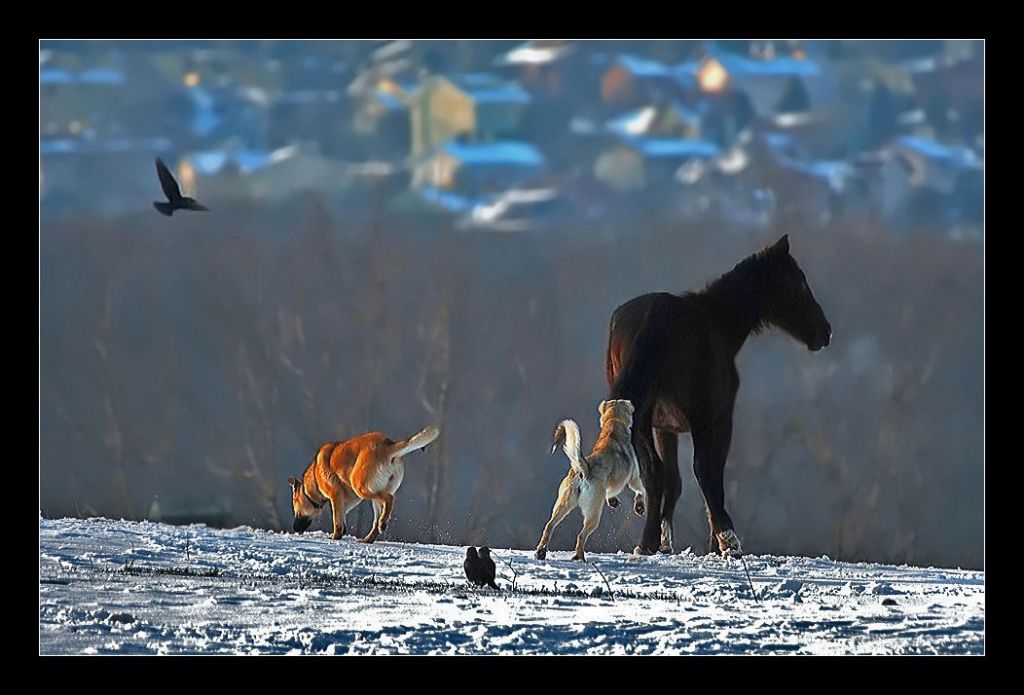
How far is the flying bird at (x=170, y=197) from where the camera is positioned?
32.2ft

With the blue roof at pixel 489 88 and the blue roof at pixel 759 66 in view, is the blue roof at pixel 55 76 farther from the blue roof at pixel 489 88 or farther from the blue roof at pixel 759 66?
the blue roof at pixel 759 66

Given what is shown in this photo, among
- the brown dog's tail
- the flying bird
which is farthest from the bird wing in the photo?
the brown dog's tail

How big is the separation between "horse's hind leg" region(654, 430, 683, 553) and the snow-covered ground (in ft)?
0.58

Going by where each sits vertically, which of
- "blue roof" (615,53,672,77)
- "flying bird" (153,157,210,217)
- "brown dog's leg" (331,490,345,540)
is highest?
"blue roof" (615,53,672,77)

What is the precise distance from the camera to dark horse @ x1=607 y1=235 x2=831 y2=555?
28.7 ft

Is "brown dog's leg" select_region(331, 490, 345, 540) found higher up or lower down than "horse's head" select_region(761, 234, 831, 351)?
lower down

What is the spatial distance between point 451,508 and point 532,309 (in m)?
1.38

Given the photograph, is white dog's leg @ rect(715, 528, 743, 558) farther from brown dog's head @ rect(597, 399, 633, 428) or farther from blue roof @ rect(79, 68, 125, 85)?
blue roof @ rect(79, 68, 125, 85)

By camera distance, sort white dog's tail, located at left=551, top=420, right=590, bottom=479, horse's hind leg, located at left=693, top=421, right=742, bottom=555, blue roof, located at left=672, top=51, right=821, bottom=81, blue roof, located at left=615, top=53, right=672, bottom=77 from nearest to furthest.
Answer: white dog's tail, located at left=551, top=420, right=590, bottom=479, horse's hind leg, located at left=693, top=421, right=742, bottom=555, blue roof, located at left=615, top=53, right=672, bottom=77, blue roof, located at left=672, top=51, right=821, bottom=81

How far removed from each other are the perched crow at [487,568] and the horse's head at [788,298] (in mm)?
1989

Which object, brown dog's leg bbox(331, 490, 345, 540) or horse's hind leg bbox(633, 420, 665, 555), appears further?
brown dog's leg bbox(331, 490, 345, 540)

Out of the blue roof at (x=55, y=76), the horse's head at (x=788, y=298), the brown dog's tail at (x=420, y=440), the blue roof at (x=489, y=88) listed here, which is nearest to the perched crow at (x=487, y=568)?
the brown dog's tail at (x=420, y=440)

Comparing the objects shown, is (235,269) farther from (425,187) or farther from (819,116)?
(819,116)

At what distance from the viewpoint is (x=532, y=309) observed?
11.4 meters
